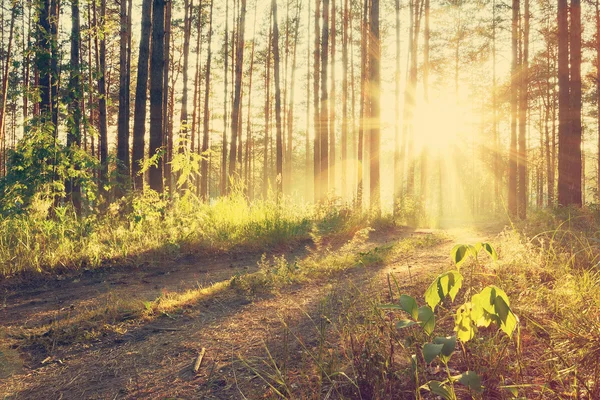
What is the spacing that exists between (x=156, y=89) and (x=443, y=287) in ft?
28.6

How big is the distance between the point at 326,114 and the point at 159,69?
21.4 ft

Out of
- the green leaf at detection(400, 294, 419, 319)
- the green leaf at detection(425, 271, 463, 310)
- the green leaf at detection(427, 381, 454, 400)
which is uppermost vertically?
the green leaf at detection(425, 271, 463, 310)

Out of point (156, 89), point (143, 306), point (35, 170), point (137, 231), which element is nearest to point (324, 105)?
point (156, 89)

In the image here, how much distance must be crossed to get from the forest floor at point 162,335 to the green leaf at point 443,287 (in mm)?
921

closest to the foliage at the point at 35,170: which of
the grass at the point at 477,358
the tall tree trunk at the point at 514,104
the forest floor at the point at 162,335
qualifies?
the forest floor at the point at 162,335

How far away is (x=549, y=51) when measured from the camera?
65.6 ft

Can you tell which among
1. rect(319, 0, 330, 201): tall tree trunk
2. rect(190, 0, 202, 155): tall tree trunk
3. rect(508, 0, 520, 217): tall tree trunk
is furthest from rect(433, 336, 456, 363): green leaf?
rect(190, 0, 202, 155): tall tree trunk

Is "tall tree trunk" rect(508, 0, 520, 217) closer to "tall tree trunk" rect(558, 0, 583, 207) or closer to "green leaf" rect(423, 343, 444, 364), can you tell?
"tall tree trunk" rect(558, 0, 583, 207)

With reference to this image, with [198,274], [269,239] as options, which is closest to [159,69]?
[269,239]

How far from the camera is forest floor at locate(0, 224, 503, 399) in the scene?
2.41 m

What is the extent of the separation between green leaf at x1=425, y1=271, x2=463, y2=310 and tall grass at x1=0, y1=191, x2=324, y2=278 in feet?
19.2

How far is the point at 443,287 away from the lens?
140cm

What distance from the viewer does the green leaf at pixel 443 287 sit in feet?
4.56

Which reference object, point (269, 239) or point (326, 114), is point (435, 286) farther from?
point (326, 114)
